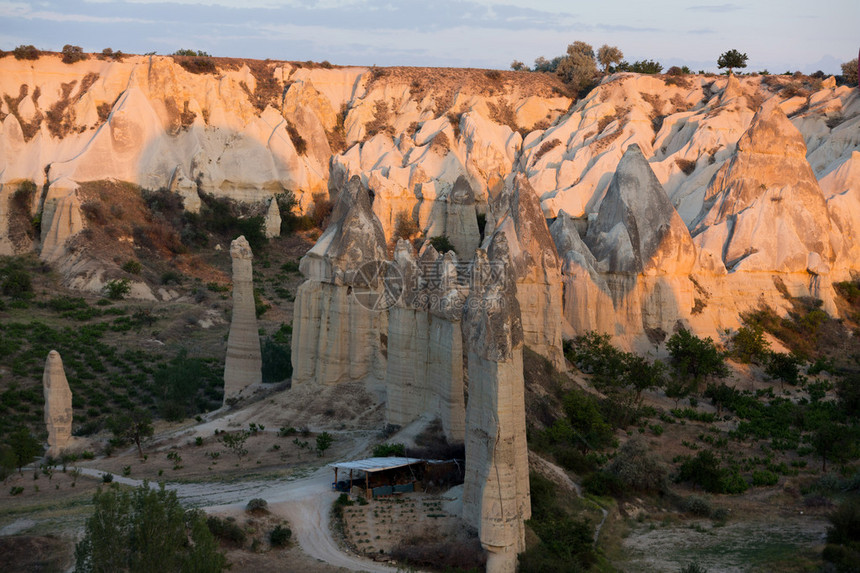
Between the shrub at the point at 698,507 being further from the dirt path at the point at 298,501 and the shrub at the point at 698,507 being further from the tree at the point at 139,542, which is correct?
the tree at the point at 139,542

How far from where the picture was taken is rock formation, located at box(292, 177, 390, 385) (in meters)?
28.6

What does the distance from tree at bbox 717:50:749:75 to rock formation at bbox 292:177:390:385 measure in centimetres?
5269

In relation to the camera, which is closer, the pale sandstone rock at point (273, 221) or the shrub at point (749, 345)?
the shrub at point (749, 345)

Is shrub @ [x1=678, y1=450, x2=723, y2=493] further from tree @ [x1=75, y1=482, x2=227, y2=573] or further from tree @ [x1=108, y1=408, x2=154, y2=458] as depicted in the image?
tree @ [x1=108, y1=408, x2=154, y2=458]

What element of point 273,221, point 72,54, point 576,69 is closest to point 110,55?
point 72,54

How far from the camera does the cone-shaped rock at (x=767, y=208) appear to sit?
4078cm

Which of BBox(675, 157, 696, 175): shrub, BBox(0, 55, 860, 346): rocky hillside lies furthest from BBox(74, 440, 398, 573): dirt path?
BBox(675, 157, 696, 175): shrub

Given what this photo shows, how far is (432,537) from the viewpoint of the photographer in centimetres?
1894

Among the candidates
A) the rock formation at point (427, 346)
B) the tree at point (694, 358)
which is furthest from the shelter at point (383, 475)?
the tree at point (694, 358)

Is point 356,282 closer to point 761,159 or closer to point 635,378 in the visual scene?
point 635,378

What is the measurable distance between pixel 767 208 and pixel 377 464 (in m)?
27.0

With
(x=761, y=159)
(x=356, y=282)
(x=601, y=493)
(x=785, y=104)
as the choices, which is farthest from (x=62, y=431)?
(x=785, y=104)

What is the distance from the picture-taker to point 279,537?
61.3 feet

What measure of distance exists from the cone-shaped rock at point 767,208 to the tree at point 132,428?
2351 centimetres
